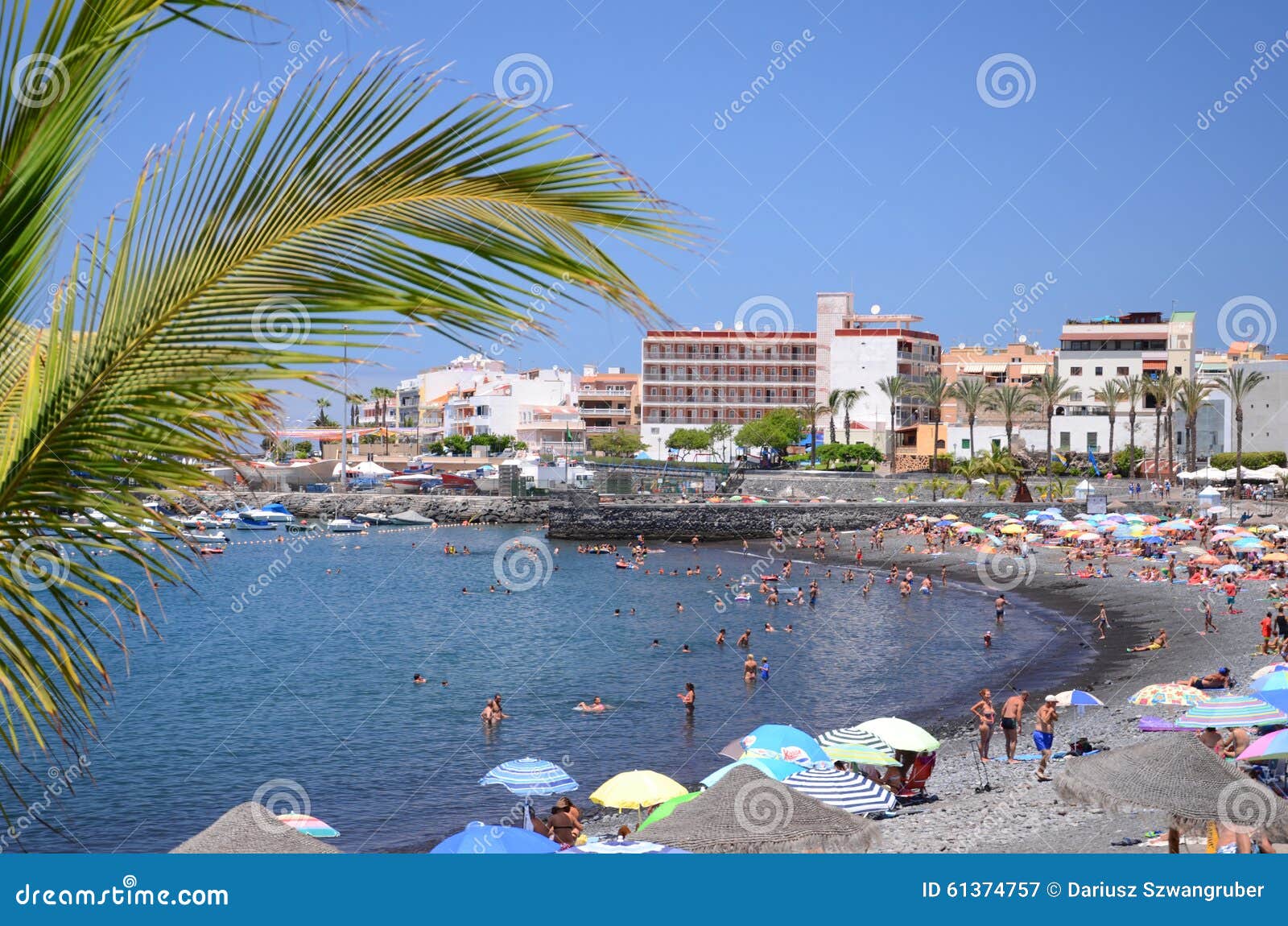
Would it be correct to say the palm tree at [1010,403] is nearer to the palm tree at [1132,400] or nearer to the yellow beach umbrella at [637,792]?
the palm tree at [1132,400]

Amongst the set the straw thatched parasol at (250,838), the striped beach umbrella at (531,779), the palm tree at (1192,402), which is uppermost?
the palm tree at (1192,402)

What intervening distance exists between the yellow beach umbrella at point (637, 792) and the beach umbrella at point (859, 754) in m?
2.47

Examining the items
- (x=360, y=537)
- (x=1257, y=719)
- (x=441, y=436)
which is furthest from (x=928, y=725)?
(x=441, y=436)

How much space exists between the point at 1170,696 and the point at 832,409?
82.1 meters

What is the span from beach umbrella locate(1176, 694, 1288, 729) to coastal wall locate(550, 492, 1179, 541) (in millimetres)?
60602

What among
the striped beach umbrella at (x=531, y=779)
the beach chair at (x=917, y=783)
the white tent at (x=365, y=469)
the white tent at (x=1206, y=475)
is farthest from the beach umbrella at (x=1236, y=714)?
the white tent at (x=365, y=469)

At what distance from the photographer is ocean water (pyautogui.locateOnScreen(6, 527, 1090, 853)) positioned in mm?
23953

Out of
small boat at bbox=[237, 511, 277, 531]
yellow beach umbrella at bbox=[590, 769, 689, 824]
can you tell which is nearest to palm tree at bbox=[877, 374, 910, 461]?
small boat at bbox=[237, 511, 277, 531]

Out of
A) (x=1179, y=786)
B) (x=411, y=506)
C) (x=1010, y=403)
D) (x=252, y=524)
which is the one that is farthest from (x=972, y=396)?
(x=1179, y=786)

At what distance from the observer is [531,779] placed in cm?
2069

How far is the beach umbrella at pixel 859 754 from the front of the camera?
1880 centimetres

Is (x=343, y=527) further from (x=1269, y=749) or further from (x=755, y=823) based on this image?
(x=755, y=823)
